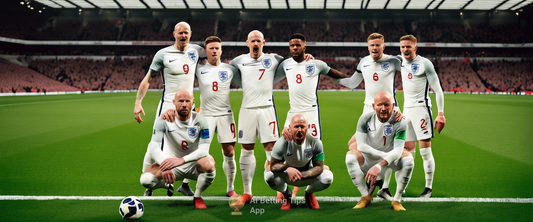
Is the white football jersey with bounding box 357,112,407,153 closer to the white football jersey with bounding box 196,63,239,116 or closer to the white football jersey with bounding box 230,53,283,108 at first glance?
the white football jersey with bounding box 230,53,283,108

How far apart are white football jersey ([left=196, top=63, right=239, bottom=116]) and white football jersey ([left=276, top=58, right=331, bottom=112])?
2.80 feet

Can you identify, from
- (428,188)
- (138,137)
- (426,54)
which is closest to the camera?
(428,188)

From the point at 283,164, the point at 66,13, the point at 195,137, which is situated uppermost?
the point at 66,13

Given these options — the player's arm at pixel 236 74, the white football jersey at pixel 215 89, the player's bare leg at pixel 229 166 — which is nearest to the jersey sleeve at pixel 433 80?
the player's arm at pixel 236 74

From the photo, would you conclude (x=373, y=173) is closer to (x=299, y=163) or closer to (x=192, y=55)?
(x=299, y=163)

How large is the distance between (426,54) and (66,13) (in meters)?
49.4

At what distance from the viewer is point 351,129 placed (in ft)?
42.3

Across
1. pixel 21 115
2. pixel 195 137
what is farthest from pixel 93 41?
pixel 195 137

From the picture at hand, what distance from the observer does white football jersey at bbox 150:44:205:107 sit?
5723mm

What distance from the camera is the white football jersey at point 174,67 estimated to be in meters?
5.72

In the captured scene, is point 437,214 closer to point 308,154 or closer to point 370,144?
point 370,144

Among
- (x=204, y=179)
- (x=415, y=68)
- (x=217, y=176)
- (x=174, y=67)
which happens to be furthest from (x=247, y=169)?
(x=415, y=68)

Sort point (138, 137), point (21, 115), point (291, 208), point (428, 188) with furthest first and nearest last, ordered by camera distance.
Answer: point (21, 115) → point (138, 137) → point (428, 188) → point (291, 208)

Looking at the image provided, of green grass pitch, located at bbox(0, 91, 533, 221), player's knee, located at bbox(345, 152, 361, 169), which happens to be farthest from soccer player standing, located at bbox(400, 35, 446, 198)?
player's knee, located at bbox(345, 152, 361, 169)
